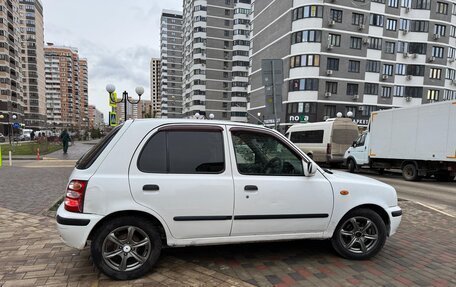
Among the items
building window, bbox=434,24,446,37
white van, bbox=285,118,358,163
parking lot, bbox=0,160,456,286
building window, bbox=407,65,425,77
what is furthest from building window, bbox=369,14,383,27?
parking lot, bbox=0,160,456,286

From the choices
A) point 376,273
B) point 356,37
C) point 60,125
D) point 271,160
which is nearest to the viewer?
point 376,273

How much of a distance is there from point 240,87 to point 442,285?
76.5 m

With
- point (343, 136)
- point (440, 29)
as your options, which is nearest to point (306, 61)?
point (440, 29)

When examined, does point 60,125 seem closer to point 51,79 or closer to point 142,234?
point 51,79

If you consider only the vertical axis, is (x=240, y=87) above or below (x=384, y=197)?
above

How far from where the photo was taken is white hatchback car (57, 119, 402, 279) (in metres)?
3.25

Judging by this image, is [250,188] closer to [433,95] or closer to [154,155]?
[154,155]

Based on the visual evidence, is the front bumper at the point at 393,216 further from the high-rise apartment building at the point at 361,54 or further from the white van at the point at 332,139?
the high-rise apartment building at the point at 361,54

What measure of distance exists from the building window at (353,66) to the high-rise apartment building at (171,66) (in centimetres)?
7846

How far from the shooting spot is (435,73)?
4659 centimetres

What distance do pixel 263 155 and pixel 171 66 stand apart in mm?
122149

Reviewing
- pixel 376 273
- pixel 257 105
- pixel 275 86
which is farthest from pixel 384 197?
pixel 257 105

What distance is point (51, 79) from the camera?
133250mm

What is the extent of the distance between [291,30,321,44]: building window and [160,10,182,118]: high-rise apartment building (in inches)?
2988
